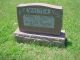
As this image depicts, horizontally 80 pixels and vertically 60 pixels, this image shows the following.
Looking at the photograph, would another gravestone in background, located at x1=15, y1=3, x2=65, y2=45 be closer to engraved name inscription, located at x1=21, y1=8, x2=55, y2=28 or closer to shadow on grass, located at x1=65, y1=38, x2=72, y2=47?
engraved name inscription, located at x1=21, y1=8, x2=55, y2=28

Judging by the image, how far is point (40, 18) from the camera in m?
6.39

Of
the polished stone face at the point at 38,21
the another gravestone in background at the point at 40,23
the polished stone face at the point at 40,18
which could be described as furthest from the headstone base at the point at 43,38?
the polished stone face at the point at 38,21

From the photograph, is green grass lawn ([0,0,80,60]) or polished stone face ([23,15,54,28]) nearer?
green grass lawn ([0,0,80,60])

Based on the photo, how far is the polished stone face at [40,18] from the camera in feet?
20.2

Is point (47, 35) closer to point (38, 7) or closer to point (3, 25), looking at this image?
point (38, 7)

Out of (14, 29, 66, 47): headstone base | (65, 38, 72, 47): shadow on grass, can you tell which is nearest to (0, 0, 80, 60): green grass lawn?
(65, 38, 72, 47): shadow on grass

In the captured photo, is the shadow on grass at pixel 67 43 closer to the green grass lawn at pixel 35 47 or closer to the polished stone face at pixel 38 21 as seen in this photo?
the green grass lawn at pixel 35 47

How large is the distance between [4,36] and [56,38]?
1819 millimetres

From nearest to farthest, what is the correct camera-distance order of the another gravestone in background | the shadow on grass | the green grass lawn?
the green grass lawn < the another gravestone in background < the shadow on grass

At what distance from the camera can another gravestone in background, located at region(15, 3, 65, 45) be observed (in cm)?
618

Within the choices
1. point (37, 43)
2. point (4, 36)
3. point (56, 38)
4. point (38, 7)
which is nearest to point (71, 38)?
point (56, 38)

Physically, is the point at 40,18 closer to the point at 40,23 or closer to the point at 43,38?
the point at 40,23

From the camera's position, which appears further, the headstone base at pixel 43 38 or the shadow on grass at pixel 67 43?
the shadow on grass at pixel 67 43

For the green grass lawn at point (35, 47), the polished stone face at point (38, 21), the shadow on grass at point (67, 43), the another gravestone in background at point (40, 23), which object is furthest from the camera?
the shadow on grass at point (67, 43)
